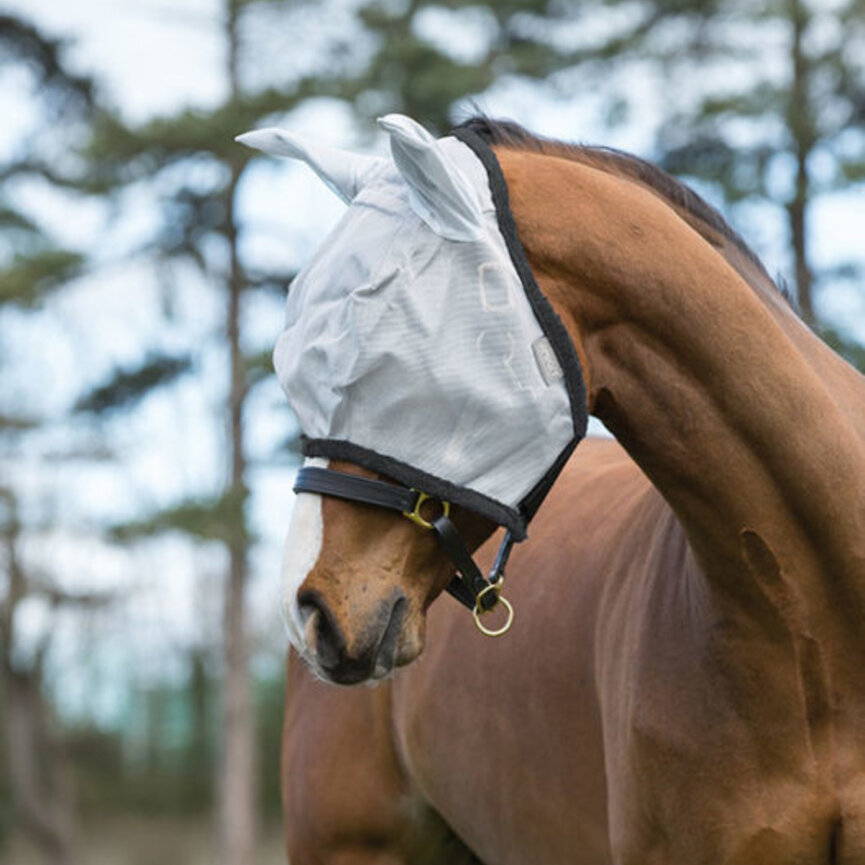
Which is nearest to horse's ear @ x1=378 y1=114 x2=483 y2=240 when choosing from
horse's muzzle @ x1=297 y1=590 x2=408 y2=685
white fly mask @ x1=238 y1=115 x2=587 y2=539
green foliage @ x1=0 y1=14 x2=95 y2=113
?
white fly mask @ x1=238 y1=115 x2=587 y2=539

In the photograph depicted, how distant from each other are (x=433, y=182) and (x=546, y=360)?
1.20 ft

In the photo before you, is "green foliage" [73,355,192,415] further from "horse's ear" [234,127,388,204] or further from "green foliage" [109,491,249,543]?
"horse's ear" [234,127,388,204]

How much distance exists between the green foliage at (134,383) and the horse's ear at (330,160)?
13785 mm

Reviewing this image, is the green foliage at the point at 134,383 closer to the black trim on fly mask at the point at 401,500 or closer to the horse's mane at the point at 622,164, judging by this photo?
the horse's mane at the point at 622,164

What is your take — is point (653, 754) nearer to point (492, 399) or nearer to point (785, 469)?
point (785, 469)

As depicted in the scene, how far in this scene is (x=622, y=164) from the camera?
294 centimetres

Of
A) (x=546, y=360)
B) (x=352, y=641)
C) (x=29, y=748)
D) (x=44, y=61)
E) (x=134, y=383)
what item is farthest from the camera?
(x=29, y=748)

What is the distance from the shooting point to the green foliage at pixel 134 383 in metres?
16.3

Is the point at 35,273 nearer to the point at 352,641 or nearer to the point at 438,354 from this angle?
the point at 438,354

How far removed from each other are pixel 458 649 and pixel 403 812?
31.5 inches

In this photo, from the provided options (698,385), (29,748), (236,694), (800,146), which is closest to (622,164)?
(698,385)

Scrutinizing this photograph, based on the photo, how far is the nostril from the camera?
2393mm

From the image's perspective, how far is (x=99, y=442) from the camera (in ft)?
59.4

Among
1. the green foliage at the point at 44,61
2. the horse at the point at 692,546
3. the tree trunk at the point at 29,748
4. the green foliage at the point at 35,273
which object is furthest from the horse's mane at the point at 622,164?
the tree trunk at the point at 29,748
